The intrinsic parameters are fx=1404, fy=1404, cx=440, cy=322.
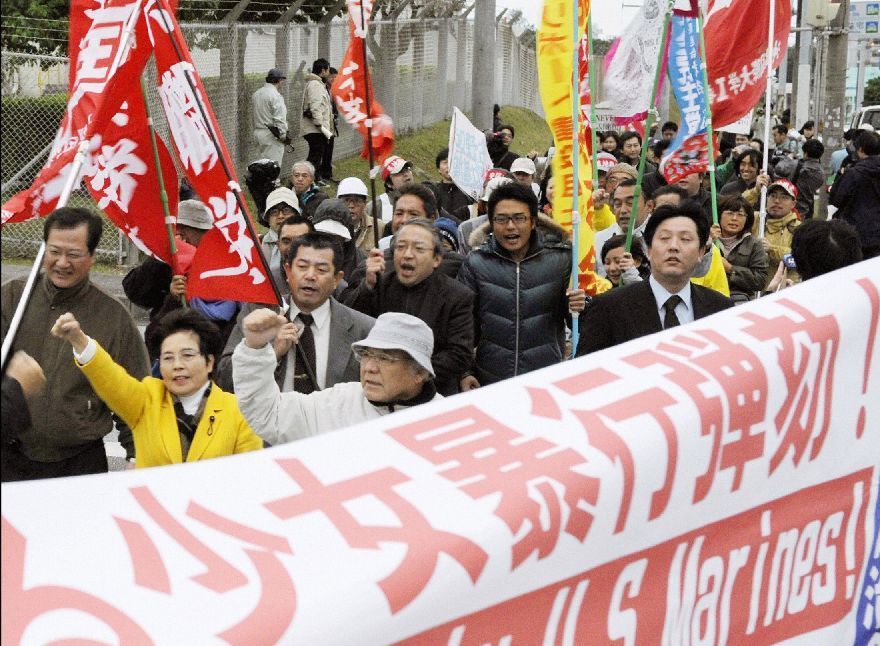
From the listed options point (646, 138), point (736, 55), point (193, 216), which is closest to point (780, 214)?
point (736, 55)

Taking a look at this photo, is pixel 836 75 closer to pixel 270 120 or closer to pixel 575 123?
pixel 270 120

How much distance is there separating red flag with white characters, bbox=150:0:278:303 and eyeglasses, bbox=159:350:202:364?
2.37 feet

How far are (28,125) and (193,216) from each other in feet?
20.0

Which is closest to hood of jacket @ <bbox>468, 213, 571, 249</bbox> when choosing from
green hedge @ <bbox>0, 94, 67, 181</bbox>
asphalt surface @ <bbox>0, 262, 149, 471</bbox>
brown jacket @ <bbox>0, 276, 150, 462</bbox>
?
asphalt surface @ <bbox>0, 262, 149, 471</bbox>

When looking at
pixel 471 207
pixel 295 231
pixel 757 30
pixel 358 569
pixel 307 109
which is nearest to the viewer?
pixel 358 569

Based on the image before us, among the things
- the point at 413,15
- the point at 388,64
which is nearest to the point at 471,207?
the point at 388,64

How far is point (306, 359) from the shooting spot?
5.04 m

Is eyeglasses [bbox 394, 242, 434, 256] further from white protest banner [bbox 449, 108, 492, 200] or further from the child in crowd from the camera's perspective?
white protest banner [bbox 449, 108, 492, 200]

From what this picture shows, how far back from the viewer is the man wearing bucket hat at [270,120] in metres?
16.9

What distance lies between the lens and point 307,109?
18109 mm

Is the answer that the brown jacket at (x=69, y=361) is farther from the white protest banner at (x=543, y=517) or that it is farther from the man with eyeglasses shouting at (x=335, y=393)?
the white protest banner at (x=543, y=517)

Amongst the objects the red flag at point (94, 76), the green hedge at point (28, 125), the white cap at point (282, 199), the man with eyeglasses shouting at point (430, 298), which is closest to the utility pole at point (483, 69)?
the green hedge at point (28, 125)

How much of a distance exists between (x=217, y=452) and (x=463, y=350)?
175cm

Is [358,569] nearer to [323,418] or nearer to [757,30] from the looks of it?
[323,418]
